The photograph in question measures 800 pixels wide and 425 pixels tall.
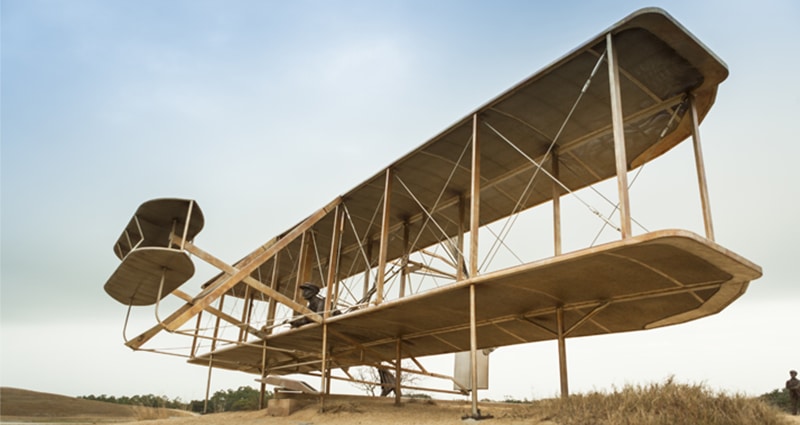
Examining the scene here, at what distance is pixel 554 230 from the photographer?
1245 cm

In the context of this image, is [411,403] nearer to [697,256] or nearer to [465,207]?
[465,207]

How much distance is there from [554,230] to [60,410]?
1995 centimetres

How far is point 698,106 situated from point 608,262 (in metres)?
4.30

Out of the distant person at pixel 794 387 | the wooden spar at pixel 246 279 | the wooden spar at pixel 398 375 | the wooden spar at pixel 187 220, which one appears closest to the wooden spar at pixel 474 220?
the wooden spar at pixel 246 279

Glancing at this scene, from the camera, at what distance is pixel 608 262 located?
8.65 meters

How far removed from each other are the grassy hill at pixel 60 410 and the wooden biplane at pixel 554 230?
5799mm

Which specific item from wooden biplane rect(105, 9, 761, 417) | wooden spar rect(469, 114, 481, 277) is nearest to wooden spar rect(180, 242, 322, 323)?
wooden biplane rect(105, 9, 761, 417)

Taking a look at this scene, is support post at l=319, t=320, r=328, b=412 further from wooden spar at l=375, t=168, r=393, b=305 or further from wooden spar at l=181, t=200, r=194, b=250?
wooden spar at l=181, t=200, r=194, b=250

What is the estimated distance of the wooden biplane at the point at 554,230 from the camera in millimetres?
8977

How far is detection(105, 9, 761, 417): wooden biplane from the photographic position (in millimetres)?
8977

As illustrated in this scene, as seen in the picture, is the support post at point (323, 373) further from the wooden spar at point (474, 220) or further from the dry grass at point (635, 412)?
the wooden spar at point (474, 220)

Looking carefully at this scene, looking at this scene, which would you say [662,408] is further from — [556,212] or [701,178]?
[556,212]

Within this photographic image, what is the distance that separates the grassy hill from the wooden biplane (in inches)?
228

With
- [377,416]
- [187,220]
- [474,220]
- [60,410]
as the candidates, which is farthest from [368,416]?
[60,410]
